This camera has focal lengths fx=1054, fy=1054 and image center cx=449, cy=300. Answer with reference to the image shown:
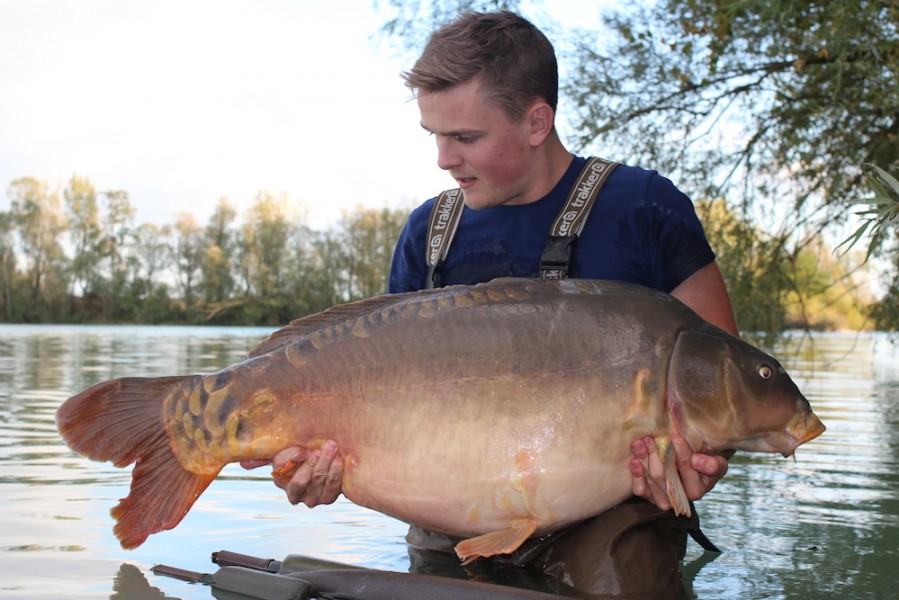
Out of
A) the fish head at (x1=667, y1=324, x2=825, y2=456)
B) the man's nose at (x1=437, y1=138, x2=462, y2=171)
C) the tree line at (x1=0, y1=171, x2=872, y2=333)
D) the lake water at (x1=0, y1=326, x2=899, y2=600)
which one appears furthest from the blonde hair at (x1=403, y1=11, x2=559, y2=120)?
the tree line at (x1=0, y1=171, x2=872, y2=333)

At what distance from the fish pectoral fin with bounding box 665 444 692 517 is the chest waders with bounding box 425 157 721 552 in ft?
1.64

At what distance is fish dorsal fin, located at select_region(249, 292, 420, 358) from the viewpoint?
305 cm

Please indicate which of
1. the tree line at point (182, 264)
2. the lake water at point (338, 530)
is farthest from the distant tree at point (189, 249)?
the lake water at point (338, 530)

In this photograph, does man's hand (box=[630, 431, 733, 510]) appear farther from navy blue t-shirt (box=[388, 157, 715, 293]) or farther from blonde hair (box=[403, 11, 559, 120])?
blonde hair (box=[403, 11, 559, 120])

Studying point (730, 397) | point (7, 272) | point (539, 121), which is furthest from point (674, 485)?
point (7, 272)

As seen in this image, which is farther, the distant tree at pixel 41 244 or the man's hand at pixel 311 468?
the distant tree at pixel 41 244

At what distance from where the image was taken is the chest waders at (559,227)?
11.4ft

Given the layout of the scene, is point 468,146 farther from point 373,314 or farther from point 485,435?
point 485,435

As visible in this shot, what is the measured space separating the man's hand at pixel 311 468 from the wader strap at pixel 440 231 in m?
0.98

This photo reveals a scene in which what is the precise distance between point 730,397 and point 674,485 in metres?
0.28

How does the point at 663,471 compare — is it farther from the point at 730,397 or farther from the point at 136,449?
the point at 136,449

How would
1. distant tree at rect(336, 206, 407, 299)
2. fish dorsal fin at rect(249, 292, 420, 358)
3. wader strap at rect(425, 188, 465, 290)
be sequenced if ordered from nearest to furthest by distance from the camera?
1. fish dorsal fin at rect(249, 292, 420, 358)
2. wader strap at rect(425, 188, 465, 290)
3. distant tree at rect(336, 206, 407, 299)

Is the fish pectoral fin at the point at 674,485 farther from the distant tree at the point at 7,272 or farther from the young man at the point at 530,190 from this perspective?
the distant tree at the point at 7,272

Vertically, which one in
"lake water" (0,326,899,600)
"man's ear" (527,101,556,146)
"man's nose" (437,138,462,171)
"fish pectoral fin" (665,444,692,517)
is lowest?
"lake water" (0,326,899,600)
